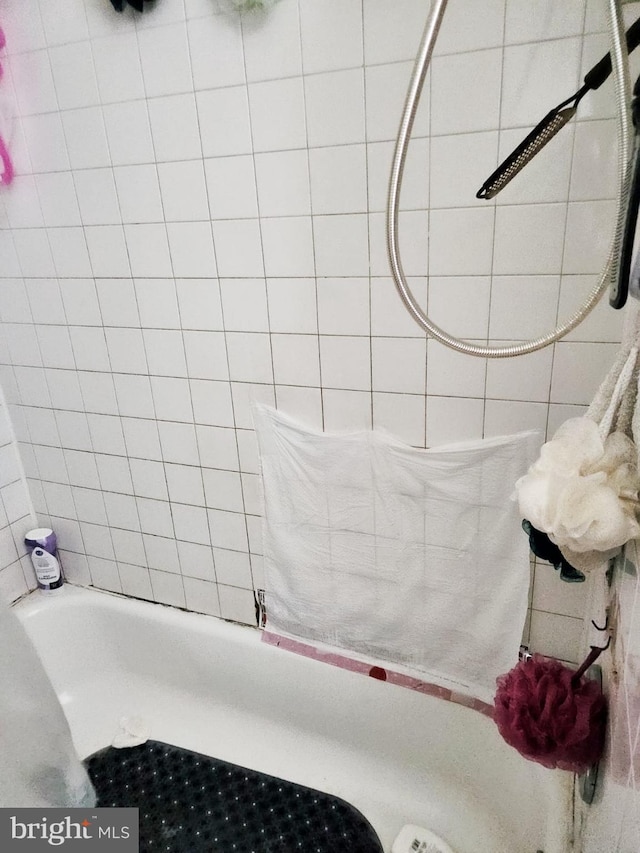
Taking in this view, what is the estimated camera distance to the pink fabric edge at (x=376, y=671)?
1.36 meters

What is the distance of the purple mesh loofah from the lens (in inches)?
37.0

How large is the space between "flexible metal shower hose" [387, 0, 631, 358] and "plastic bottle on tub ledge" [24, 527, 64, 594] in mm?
1430

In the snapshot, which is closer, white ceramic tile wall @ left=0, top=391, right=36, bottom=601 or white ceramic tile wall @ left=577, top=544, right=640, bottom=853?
white ceramic tile wall @ left=577, top=544, right=640, bottom=853

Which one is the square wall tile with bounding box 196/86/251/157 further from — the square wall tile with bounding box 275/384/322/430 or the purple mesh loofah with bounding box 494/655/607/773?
the purple mesh loofah with bounding box 494/655/607/773

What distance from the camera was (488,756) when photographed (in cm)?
135

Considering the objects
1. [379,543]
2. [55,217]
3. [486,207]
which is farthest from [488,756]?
[55,217]

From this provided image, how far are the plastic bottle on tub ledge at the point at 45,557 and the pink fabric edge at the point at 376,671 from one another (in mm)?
717

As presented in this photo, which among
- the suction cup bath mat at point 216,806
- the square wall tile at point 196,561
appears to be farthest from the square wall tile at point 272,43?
the suction cup bath mat at point 216,806

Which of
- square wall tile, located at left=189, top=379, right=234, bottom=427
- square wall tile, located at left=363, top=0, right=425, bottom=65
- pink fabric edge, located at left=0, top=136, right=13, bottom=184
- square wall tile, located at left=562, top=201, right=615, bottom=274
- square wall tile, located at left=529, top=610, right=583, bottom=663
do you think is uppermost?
square wall tile, located at left=363, top=0, right=425, bottom=65

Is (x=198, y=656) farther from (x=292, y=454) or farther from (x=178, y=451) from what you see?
(x=292, y=454)

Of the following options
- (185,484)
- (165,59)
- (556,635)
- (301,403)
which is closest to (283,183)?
(165,59)

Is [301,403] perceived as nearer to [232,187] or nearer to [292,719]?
[232,187]

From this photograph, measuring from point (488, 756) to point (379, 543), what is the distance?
58cm

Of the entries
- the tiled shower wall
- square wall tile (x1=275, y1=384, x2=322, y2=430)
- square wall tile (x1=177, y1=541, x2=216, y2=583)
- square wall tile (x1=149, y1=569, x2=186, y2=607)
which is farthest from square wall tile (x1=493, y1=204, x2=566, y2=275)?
square wall tile (x1=149, y1=569, x2=186, y2=607)
